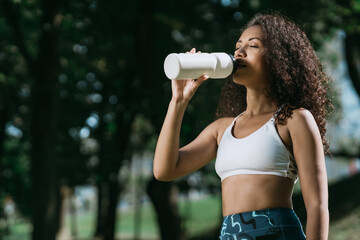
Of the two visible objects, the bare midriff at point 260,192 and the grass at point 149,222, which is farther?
the grass at point 149,222

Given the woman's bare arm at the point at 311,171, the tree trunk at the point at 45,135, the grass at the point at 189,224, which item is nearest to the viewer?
the woman's bare arm at the point at 311,171

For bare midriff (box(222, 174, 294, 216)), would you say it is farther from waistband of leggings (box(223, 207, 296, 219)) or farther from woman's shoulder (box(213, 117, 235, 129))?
woman's shoulder (box(213, 117, 235, 129))

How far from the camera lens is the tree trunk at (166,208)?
963cm

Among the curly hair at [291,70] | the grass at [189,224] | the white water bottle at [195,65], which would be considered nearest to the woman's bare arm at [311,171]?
the curly hair at [291,70]

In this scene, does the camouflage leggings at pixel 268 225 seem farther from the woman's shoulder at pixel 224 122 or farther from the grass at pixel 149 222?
the grass at pixel 149 222

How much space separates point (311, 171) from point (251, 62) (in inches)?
20.9

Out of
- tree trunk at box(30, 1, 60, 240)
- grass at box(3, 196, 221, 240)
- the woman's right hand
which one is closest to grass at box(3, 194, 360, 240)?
grass at box(3, 196, 221, 240)

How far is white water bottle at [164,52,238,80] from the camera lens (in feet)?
6.15

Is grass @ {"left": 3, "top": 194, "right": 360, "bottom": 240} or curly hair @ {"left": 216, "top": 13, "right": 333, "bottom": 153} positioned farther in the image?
grass @ {"left": 3, "top": 194, "right": 360, "bottom": 240}

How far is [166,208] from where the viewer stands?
9688mm

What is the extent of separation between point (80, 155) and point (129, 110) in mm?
5204

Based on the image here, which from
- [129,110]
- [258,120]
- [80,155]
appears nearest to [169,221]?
[129,110]

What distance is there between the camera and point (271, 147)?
6.28 ft

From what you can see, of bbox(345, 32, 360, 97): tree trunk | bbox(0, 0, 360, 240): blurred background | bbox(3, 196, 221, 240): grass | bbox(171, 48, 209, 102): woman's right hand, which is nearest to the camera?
bbox(171, 48, 209, 102): woman's right hand
